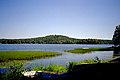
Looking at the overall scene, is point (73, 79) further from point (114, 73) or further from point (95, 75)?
point (114, 73)

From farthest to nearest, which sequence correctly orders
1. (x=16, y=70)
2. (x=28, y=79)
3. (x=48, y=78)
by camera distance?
(x=28, y=79), (x=48, y=78), (x=16, y=70)

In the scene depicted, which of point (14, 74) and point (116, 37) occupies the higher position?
point (116, 37)

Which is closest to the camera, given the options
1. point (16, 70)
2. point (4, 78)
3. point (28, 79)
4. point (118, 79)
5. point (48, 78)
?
point (118, 79)

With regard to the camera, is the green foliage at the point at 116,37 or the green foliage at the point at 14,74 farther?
the green foliage at the point at 116,37

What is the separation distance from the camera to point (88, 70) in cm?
1101

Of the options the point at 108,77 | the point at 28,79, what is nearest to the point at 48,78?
the point at 28,79

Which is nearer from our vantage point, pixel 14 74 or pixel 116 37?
pixel 14 74

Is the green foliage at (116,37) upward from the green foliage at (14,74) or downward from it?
upward

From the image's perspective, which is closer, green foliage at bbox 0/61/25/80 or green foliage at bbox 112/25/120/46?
green foliage at bbox 0/61/25/80

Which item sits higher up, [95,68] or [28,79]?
[95,68]

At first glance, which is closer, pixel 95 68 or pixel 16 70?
pixel 95 68

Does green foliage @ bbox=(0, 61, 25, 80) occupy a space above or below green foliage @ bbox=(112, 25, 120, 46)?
below

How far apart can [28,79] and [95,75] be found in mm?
6019

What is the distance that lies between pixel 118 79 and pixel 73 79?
2568 millimetres
